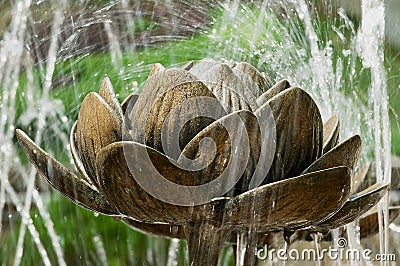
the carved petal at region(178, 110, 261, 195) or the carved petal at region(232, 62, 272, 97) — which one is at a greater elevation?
the carved petal at region(232, 62, 272, 97)

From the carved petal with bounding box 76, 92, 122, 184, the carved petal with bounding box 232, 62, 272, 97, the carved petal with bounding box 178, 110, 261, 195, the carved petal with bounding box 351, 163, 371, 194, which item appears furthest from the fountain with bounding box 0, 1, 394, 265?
the carved petal with bounding box 178, 110, 261, 195

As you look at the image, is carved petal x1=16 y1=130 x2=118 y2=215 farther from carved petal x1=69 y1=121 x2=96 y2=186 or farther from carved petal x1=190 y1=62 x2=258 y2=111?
carved petal x1=190 y1=62 x2=258 y2=111

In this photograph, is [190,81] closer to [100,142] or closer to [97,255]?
[100,142]

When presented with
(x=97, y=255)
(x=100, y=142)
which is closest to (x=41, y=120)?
(x=97, y=255)

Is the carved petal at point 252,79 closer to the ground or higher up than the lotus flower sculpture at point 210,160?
higher up

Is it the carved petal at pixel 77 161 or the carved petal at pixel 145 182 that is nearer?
the carved petal at pixel 145 182

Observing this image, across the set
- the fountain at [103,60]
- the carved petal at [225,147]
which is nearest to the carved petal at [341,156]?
the carved petal at [225,147]

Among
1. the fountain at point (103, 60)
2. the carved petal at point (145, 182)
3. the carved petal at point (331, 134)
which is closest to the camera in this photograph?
the carved petal at point (145, 182)

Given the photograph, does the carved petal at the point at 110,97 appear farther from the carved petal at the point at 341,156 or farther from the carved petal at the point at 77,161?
the carved petal at the point at 341,156

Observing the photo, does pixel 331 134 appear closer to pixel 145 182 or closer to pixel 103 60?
pixel 145 182
